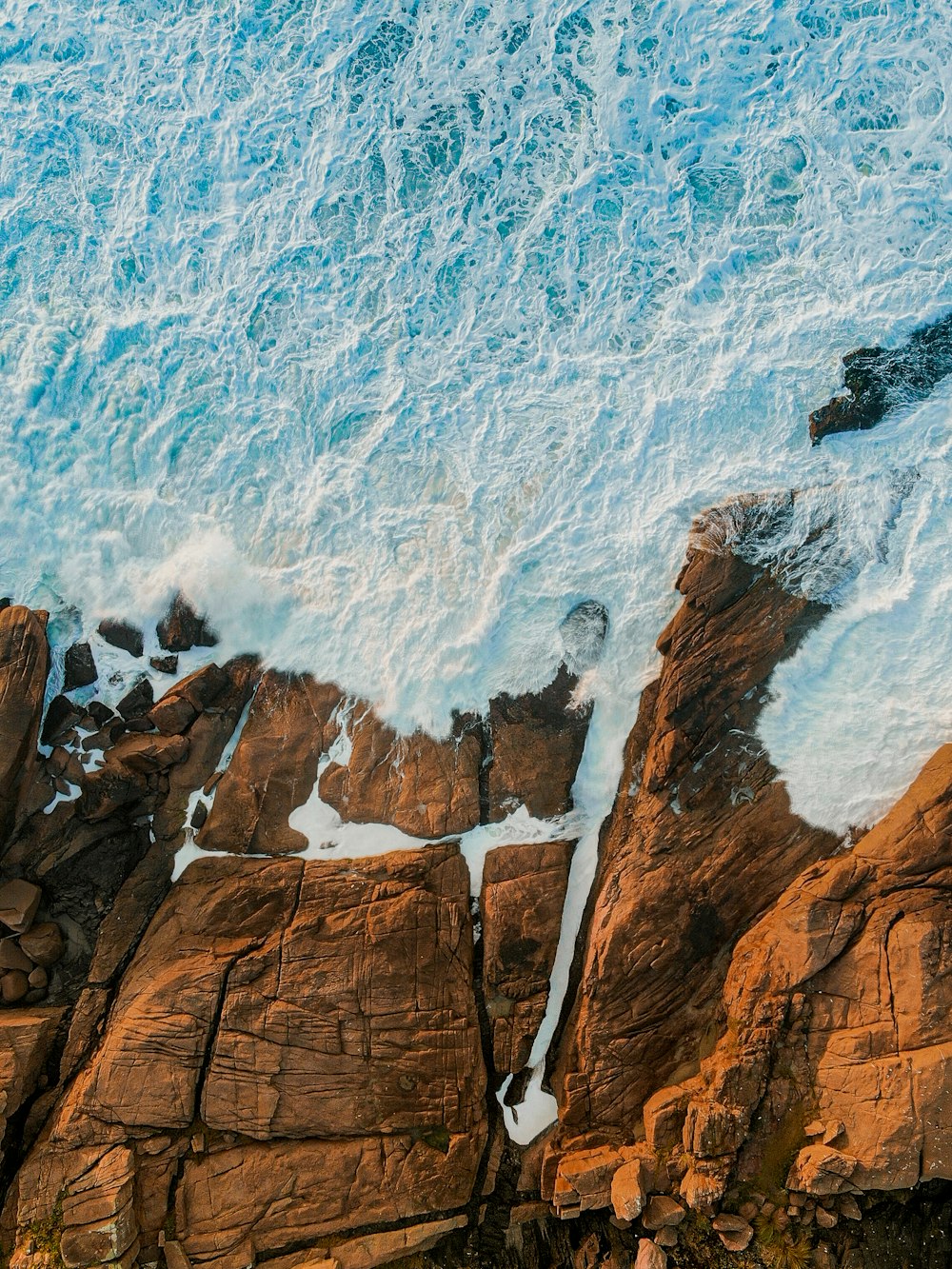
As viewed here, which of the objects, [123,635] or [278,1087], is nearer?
[278,1087]

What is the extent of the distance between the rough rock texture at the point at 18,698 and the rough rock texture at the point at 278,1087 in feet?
16.2

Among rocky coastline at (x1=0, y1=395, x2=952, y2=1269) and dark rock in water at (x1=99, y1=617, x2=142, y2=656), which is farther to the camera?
dark rock in water at (x1=99, y1=617, x2=142, y2=656)

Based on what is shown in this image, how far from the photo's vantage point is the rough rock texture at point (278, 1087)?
16.0m

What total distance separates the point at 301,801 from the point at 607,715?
7.57 meters

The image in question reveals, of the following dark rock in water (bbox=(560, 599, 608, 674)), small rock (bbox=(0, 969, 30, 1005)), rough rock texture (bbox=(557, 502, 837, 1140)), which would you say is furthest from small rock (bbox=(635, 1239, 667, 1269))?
small rock (bbox=(0, 969, 30, 1005))

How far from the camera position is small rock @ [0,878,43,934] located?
57.8 ft

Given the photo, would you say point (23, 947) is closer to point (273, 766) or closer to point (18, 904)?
point (18, 904)

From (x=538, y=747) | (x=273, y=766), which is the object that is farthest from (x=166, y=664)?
(x=538, y=747)

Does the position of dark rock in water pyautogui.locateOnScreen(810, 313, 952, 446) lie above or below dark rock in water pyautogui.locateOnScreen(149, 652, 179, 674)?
above

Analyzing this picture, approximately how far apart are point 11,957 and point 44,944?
30.3 inches

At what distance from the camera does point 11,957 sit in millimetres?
17766

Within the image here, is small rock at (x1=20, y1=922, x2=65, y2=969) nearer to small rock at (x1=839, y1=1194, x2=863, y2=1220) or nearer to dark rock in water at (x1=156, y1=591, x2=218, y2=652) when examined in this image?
dark rock in water at (x1=156, y1=591, x2=218, y2=652)

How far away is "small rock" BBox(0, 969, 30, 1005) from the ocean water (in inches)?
323

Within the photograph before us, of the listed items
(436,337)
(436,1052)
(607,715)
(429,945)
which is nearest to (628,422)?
(436,337)
